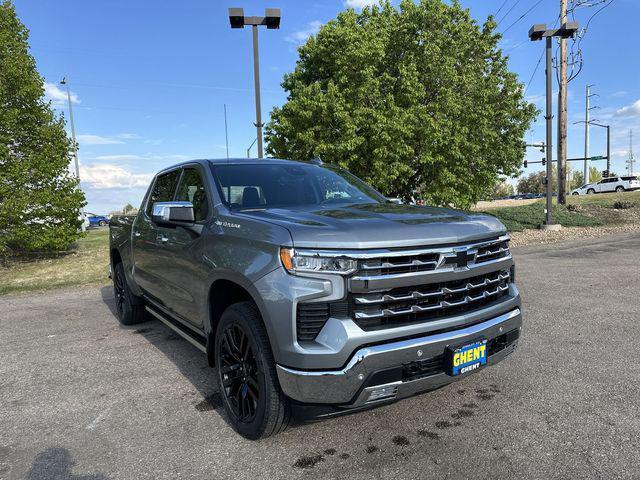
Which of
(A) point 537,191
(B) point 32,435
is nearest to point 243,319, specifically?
(B) point 32,435

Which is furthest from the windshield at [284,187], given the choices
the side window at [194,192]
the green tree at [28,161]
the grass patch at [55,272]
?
the green tree at [28,161]

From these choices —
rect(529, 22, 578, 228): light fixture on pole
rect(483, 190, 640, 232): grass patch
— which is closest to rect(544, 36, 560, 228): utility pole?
rect(529, 22, 578, 228): light fixture on pole

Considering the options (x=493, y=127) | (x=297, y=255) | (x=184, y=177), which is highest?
(x=493, y=127)

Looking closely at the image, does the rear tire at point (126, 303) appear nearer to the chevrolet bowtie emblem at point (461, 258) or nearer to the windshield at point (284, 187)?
the windshield at point (284, 187)

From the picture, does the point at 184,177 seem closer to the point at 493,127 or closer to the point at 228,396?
the point at 228,396

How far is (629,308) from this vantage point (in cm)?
583

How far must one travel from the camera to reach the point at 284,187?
153 inches

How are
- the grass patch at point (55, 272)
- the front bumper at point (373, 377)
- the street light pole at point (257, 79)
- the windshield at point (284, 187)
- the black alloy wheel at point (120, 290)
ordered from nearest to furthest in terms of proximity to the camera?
1. the front bumper at point (373, 377)
2. the windshield at point (284, 187)
3. the black alloy wheel at point (120, 290)
4. the grass patch at point (55, 272)
5. the street light pole at point (257, 79)

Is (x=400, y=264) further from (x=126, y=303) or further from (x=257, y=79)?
(x=257, y=79)

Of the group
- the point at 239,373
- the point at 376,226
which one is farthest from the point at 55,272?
the point at 376,226

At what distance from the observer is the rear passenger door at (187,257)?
11.3 ft

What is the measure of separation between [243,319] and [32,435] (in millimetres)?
1744

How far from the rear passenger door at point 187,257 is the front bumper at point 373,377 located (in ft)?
3.79

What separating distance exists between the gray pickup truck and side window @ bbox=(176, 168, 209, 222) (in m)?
0.05
